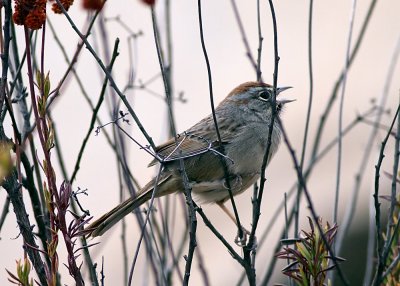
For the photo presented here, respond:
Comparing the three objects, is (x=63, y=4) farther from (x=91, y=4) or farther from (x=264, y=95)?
(x=264, y=95)

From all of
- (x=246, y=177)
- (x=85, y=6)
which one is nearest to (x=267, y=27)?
(x=246, y=177)

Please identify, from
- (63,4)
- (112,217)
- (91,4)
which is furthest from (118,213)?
(63,4)

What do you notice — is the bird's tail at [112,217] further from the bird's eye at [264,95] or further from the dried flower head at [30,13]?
the dried flower head at [30,13]

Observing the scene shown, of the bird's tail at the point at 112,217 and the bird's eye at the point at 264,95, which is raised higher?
the bird's eye at the point at 264,95

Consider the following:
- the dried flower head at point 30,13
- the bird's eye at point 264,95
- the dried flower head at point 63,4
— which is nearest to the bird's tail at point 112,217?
the bird's eye at point 264,95

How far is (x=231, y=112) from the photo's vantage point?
5.33m

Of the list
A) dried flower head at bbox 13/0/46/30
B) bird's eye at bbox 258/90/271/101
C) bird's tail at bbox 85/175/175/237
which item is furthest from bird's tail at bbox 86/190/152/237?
dried flower head at bbox 13/0/46/30

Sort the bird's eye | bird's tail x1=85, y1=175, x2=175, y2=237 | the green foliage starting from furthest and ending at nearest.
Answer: the bird's eye
bird's tail x1=85, y1=175, x2=175, y2=237
the green foliage

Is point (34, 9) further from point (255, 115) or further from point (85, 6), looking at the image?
point (255, 115)

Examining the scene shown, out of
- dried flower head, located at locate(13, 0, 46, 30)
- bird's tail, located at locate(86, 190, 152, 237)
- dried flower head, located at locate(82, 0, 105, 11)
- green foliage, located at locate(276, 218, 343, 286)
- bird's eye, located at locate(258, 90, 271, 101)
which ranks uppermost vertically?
dried flower head, located at locate(82, 0, 105, 11)

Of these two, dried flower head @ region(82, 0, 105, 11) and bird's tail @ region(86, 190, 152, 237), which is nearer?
dried flower head @ region(82, 0, 105, 11)

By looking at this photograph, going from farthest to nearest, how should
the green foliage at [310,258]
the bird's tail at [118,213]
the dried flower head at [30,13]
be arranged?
the bird's tail at [118,213] < the green foliage at [310,258] < the dried flower head at [30,13]

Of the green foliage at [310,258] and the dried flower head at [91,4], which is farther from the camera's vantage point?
the dried flower head at [91,4]

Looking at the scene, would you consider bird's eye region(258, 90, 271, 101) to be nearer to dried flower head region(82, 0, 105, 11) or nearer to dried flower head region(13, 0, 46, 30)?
dried flower head region(82, 0, 105, 11)
